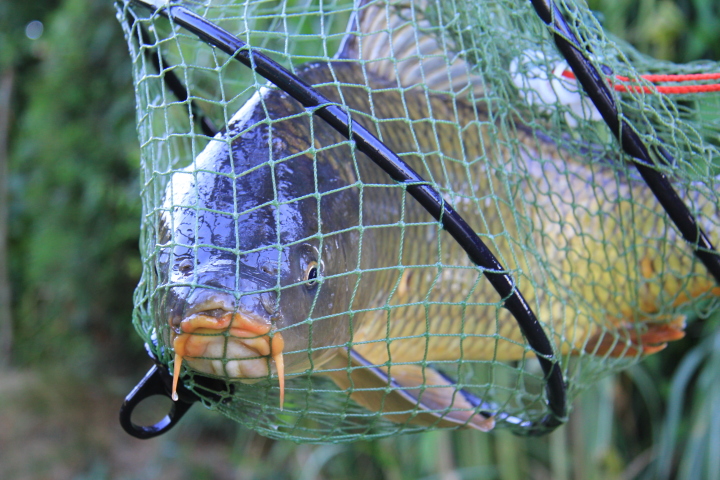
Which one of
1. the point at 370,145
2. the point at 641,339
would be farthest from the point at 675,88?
the point at 370,145

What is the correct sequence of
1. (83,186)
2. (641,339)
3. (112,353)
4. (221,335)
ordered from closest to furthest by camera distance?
1. (221,335)
2. (641,339)
3. (83,186)
4. (112,353)

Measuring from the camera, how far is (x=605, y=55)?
3.52 feet

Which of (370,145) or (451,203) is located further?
(451,203)

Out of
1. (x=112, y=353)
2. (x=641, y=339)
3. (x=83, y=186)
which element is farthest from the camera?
(x=112, y=353)

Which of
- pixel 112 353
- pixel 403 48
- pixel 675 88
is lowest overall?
pixel 112 353

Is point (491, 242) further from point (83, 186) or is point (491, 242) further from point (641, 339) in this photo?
point (83, 186)

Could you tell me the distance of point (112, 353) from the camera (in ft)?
14.8

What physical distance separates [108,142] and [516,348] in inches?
130

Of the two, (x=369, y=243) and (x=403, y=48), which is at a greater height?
(x=403, y=48)

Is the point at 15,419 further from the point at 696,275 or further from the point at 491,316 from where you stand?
the point at 696,275

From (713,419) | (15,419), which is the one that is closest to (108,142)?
(15,419)

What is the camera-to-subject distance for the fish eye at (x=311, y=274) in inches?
34.4

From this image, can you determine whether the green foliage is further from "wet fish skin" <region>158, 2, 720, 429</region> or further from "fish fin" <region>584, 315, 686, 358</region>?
"fish fin" <region>584, 315, 686, 358</region>

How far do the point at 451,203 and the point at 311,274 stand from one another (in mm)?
318
